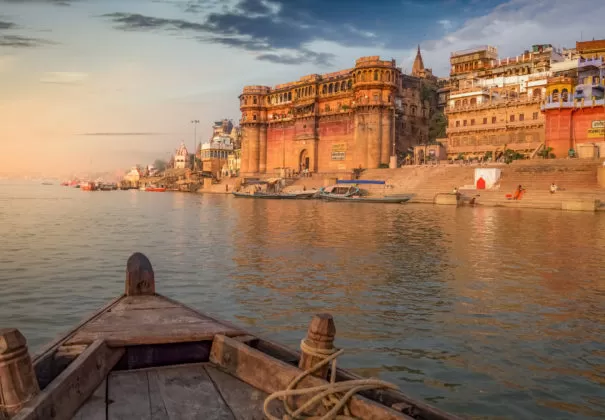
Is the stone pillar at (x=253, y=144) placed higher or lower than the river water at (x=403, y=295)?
higher

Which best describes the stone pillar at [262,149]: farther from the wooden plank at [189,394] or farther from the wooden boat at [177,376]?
the wooden plank at [189,394]

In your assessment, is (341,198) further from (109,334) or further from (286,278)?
(109,334)

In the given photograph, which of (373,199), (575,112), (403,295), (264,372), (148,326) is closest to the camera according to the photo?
(264,372)

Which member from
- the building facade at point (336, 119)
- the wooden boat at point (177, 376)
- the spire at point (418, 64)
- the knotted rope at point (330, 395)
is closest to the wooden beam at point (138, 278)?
the wooden boat at point (177, 376)

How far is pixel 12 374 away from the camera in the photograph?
3436mm

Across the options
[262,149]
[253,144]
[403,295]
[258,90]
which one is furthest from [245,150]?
[403,295]

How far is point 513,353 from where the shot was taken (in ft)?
24.3

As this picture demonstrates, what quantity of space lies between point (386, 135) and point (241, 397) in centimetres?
6218

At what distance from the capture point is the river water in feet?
21.5

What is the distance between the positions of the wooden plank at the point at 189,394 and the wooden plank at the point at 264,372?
0.79 feet

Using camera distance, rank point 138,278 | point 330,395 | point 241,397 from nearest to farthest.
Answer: point 330,395, point 241,397, point 138,278

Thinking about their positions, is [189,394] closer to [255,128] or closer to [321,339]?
[321,339]

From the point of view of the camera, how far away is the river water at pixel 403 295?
21.5 ft

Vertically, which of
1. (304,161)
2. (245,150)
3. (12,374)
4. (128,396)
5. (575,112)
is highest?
(575,112)
